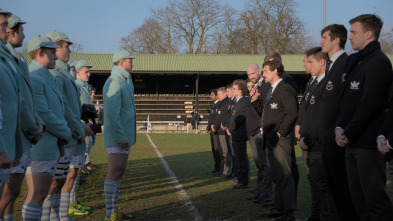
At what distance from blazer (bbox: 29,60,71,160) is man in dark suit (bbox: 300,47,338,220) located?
9.30 ft

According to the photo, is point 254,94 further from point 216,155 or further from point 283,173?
point 216,155

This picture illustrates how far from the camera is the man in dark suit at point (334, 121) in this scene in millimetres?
4613

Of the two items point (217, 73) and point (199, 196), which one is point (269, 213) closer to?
point (199, 196)

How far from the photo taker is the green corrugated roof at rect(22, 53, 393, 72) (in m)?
36.4

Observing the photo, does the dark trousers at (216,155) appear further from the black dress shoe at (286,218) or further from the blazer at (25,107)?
the blazer at (25,107)

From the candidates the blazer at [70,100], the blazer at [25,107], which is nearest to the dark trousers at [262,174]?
the blazer at [70,100]

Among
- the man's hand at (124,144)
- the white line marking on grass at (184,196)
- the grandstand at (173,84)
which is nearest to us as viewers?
the man's hand at (124,144)

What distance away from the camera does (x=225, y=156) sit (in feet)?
35.5

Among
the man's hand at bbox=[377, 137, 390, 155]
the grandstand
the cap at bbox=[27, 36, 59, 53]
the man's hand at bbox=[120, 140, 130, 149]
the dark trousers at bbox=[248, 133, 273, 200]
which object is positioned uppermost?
the grandstand

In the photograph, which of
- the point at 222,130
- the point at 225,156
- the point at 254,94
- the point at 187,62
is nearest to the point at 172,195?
the point at 254,94

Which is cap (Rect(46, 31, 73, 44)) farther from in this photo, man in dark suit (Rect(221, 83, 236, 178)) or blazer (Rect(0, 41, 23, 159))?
man in dark suit (Rect(221, 83, 236, 178))

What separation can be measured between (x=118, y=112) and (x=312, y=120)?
99.3 inches

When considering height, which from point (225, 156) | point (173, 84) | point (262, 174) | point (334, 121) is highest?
point (173, 84)

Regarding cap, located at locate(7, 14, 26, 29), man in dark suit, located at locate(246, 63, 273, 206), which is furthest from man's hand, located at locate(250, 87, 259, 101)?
cap, located at locate(7, 14, 26, 29)
